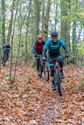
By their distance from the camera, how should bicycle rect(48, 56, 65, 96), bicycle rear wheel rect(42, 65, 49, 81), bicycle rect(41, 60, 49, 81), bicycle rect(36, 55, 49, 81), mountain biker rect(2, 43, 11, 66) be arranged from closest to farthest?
bicycle rect(48, 56, 65, 96), bicycle rear wheel rect(42, 65, 49, 81), bicycle rect(41, 60, 49, 81), bicycle rect(36, 55, 49, 81), mountain biker rect(2, 43, 11, 66)

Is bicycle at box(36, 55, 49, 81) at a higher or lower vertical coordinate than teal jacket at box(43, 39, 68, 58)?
lower

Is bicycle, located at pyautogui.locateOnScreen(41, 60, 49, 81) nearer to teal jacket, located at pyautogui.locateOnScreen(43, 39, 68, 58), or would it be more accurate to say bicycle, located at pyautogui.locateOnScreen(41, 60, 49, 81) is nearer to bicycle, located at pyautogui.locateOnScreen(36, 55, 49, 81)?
bicycle, located at pyautogui.locateOnScreen(36, 55, 49, 81)

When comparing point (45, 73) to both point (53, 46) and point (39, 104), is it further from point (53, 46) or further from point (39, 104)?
point (39, 104)

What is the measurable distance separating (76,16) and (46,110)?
7656 mm

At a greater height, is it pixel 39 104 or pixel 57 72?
pixel 57 72

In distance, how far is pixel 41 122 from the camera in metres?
7.82

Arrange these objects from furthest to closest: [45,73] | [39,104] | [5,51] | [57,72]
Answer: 1. [5,51]
2. [45,73]
3. [57,72]
4. [39,104]

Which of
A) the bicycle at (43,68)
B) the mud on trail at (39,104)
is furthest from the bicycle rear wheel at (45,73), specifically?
the mud on trail at (39,104)

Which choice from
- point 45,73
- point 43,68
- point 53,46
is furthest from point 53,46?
point 43,68

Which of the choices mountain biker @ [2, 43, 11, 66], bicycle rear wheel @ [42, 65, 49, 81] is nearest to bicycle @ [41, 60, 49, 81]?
bicycle rear wheel @ [42, 65, 49, 81]

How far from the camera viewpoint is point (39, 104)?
32.3 ft

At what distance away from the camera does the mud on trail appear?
7961mm

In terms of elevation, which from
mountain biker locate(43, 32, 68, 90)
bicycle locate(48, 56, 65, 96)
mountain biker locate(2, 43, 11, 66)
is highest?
mountain biker locate(43, 32, 68, 90)

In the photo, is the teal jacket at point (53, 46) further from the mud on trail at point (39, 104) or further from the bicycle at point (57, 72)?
the mud on trail at point (39, 104)
